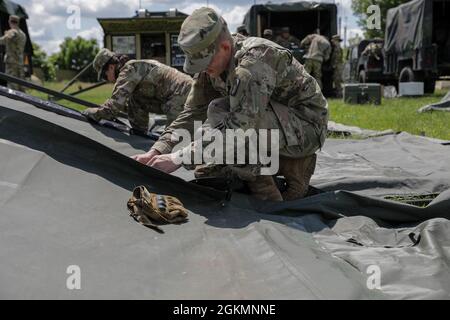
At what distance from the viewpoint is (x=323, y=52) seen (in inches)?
432

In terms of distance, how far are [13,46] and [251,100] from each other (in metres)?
8.87

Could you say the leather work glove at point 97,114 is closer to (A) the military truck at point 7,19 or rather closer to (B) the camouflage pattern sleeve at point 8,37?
(B) the camouflage pattern sleeve at point 8,37

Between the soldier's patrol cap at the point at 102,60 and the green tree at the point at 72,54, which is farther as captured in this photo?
the green tree at the point at 72,54

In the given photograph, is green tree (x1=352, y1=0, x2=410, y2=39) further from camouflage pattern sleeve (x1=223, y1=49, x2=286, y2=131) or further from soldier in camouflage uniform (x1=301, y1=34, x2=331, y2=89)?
camouflage pattern sleeve (x1=223, y1=49, x2=286, y2=131)

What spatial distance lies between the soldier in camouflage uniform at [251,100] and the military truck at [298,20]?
30.2ft

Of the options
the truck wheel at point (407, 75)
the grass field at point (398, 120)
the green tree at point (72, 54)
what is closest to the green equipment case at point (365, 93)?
the grass field at point (398, 120)

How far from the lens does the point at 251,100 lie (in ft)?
7.09

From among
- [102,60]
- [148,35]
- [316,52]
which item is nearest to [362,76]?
[316,52]

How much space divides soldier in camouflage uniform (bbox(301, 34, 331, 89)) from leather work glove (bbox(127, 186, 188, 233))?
30.5 ft

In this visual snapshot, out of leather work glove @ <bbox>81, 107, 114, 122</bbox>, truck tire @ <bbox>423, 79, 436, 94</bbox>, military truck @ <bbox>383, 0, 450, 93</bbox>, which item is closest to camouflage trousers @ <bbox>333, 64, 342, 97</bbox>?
military truck @ <bbox>383, 0, 450, 93</bbox>

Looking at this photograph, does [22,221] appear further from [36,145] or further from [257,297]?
[257,297]

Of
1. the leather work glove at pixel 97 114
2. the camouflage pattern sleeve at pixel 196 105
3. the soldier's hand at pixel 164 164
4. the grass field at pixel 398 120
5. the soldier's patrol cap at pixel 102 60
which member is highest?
the soldier's patrol cap at pixel 102 60

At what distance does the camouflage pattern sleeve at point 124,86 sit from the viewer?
3686mm

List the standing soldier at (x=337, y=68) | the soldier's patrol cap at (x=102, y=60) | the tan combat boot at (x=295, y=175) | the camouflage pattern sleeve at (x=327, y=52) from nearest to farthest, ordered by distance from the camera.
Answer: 1. the tan combat boot at (x=295, y=175)
2. the soldier's patrol cap at (x=102, y=60)
3. the camouflage pattern sleeve at (x=327, y=52)
4. the standing soldier at (x=337, y=68)
